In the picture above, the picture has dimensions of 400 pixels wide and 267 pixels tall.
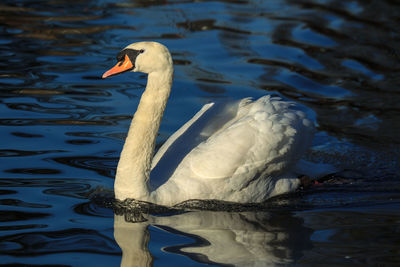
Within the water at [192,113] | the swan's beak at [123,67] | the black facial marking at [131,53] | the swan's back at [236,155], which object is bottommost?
the water at [192,113]

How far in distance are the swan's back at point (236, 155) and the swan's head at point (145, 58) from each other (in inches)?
36.9

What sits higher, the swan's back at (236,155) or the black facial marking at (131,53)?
the black facial marking at (131,53)

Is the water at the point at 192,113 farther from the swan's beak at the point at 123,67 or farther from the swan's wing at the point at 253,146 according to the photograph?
the swan's beak at the point at 123,67

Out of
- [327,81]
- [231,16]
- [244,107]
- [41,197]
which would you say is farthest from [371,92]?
[41,197]

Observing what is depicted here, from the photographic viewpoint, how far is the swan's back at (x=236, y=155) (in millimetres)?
7242

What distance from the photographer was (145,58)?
6.97m

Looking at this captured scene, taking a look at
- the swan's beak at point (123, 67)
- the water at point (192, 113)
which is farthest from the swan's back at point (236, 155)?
the swan's beak at point (123, 67)

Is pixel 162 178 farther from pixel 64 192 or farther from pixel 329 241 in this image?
pixel 329 241

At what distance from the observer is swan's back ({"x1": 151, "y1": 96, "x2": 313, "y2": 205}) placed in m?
7.24

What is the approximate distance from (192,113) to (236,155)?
3073 mm

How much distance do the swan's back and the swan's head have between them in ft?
3.07

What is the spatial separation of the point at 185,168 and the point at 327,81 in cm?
498

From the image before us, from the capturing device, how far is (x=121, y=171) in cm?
719

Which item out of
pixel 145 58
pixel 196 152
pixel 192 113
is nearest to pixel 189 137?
pixel 196 152
